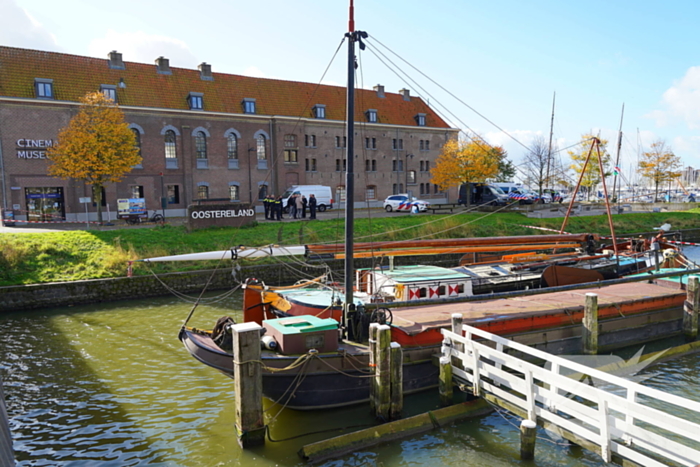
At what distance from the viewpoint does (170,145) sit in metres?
42.6

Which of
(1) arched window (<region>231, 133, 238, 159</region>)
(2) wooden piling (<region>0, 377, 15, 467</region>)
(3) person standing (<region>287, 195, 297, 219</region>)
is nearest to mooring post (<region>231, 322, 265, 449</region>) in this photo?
(2) wooden piling (<region>0, 377, 15, 467</region>)

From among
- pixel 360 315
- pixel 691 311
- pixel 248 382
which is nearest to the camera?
pixel 248 382

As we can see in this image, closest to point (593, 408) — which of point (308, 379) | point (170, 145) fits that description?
point (308, 379)

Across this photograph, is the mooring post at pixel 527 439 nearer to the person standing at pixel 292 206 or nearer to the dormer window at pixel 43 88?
the person standing at pixel 292 206

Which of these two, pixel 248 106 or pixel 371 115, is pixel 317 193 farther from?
pixel 371 115

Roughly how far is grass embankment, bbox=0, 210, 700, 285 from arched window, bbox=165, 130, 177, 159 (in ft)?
53.2

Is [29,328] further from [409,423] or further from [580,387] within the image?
[580,387]

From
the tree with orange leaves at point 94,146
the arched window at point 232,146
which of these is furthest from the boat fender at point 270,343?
the arched window at point 232,146

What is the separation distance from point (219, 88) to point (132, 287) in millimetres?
29801

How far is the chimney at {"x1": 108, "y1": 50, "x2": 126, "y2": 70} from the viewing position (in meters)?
42.0

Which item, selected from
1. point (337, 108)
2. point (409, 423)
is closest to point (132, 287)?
point (409, 423)

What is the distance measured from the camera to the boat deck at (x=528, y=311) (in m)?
11.6

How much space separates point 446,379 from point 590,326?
4772mm

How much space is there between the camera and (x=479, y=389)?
9688mm
